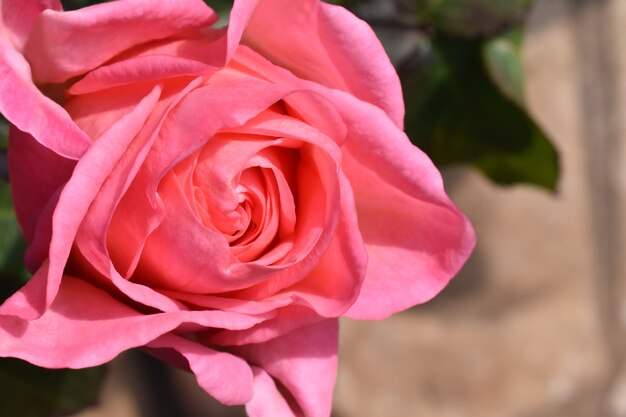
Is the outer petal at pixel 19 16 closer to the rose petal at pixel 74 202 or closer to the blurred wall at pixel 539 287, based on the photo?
the rose petal at pixel 74 202

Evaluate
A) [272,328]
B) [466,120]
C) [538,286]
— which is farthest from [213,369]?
[538,286]

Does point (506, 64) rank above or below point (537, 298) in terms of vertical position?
above

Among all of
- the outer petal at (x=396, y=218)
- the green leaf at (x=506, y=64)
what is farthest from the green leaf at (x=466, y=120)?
the outer petal at (x=396, y=218)

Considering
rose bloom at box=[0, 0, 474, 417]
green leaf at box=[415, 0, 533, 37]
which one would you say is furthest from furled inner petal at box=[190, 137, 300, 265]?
green leaf at box=[415, 0, 533, 37]

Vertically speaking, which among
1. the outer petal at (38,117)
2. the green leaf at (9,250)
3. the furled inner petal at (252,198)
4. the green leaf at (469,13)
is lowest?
the green leaf at (9,250)

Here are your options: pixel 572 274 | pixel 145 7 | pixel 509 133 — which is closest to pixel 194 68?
pixel 145 7

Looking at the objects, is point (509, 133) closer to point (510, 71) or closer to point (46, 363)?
point (510, 71)

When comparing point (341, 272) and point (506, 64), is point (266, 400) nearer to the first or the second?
point (341, 272)
